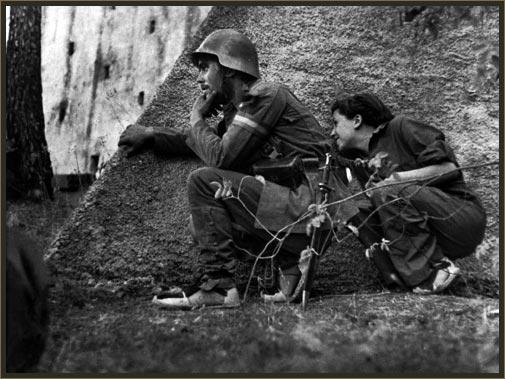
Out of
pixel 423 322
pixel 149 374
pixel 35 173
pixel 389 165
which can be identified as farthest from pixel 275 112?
pixel 35 173

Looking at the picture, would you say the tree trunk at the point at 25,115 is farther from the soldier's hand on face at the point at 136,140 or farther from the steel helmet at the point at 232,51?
the steel helmet at the point at 232,51

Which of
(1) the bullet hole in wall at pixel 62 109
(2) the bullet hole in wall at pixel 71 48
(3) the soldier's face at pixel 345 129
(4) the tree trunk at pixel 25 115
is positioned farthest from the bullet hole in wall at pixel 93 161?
(3) the soldier's face at pixel 345 129

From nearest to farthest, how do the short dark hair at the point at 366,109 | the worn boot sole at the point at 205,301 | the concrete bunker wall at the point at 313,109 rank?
the worn boot sole at the point at 205,301 → the short dark hair at the point at 366,109 → the concrete bunker wall at the point at 313,109

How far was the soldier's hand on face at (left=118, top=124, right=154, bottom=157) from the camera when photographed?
5.20 metres

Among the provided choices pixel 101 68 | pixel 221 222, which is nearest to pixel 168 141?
pixel 221 222

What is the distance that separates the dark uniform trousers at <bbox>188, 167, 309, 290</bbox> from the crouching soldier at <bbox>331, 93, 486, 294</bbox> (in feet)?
1.82

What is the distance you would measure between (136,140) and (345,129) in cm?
144

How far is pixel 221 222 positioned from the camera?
429 centimetres

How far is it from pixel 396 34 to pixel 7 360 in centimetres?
412

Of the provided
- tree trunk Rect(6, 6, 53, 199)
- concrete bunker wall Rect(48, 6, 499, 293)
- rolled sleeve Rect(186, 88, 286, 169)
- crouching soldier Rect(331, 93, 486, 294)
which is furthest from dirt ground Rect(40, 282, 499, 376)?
tree trunk Rect(6, 6, 53, 199)

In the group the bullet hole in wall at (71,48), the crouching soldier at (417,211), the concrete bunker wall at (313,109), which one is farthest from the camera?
the bullet hole in wall at (71,48)

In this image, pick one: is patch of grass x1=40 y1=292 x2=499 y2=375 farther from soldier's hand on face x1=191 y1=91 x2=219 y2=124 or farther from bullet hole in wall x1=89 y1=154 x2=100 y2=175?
bullet hole in wall x1=89 y1=154 x2=100 y2=175

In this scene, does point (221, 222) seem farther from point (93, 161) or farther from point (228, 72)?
point (93, 161)

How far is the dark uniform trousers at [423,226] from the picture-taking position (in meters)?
4.50
